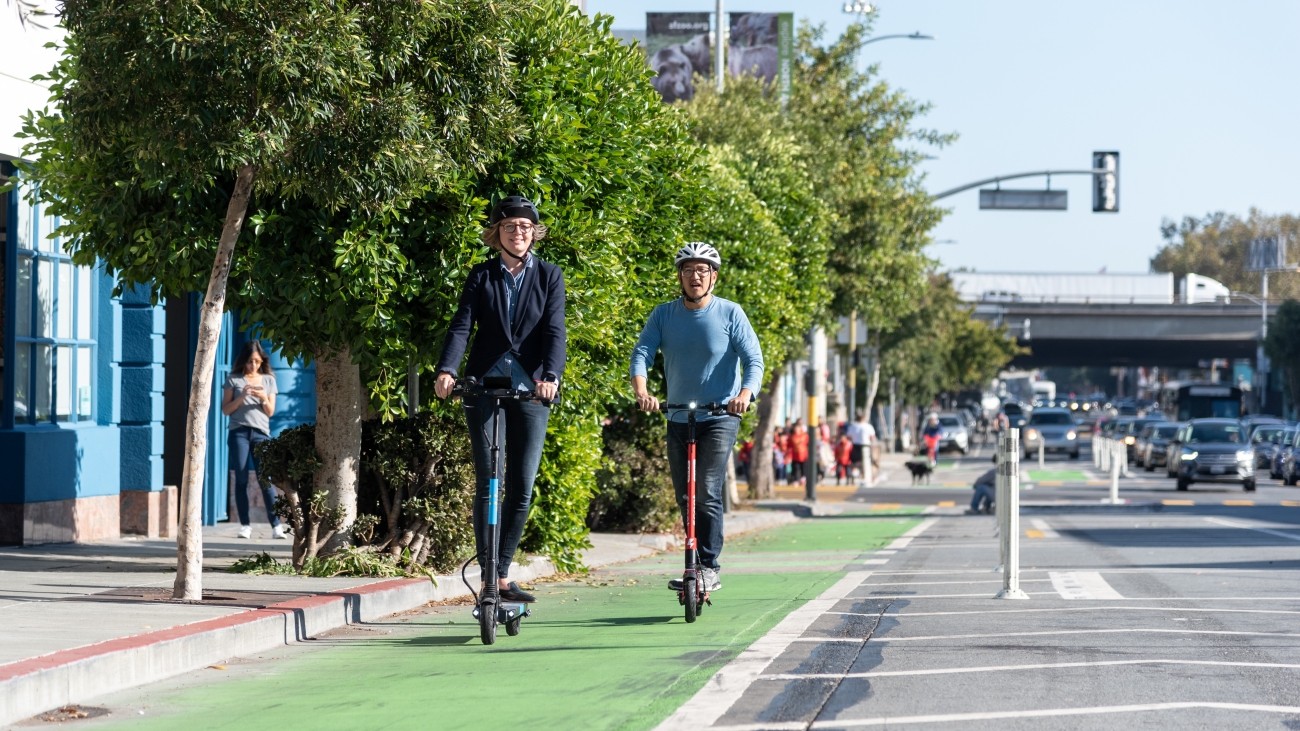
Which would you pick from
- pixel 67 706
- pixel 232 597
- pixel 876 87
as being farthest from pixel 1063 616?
pixel 876 87

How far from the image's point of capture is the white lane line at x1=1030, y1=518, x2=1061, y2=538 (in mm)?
21297

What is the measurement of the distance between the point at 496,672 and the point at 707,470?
2.15m

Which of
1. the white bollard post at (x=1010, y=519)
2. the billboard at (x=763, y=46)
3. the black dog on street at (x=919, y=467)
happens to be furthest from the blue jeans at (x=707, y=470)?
the black dog on street at (x=919, y=467)

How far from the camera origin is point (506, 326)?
8.86 metres

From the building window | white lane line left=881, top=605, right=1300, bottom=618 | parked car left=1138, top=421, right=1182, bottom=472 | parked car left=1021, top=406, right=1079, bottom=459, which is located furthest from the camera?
A: parked car left=1021, top=406, right=1079, bottom=459

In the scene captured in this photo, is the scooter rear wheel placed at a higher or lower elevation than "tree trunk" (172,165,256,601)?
lower

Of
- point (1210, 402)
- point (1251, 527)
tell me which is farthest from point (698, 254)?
point (1210, 402)

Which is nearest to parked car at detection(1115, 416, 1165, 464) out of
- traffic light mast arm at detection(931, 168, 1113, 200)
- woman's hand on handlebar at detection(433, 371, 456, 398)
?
traffic light mast arm at detection(931, 168, 1113, 200)

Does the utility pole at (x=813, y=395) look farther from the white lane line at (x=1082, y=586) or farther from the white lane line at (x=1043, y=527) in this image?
the white lane line at (x=1082, y=586)

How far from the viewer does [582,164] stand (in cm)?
1188

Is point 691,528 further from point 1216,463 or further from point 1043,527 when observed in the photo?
point 1216,463

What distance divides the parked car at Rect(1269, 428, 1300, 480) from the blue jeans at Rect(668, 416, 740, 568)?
40.7 metres

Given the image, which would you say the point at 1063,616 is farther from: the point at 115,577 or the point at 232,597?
the point at 115,577

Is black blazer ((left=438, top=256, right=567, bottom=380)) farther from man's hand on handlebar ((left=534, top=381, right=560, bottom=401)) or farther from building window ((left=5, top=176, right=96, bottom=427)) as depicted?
building window ((left=5, top=176, right=96, bottom=427))
